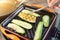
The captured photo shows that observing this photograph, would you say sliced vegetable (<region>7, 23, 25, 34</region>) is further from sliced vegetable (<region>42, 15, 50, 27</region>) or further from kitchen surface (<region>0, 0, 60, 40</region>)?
sliced vegetable (<region>42, 15, 50, 27</region>)

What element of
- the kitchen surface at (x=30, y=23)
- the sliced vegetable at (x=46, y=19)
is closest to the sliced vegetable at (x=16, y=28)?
the kitchen surface at (x=30, y=23)

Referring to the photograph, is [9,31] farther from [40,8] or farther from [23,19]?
[40,8]

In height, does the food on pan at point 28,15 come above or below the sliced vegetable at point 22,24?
above

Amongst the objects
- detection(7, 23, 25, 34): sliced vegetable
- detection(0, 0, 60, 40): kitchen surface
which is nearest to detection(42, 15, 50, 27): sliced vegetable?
detection(0, 0, 60, 40): kitchen surface

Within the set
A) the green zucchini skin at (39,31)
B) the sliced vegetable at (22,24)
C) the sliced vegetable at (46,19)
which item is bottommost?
the green zucchini skin at (39,31)

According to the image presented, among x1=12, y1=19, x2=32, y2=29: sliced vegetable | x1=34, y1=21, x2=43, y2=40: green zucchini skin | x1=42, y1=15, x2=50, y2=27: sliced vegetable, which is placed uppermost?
x1=42, y1=15, x2=50, y2=27: sliced vegetable

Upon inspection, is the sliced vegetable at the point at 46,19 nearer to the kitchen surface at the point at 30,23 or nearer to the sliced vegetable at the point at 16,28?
the kitchen surface at the point at 30,23

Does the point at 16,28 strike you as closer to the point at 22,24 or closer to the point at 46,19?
the point at 22,24

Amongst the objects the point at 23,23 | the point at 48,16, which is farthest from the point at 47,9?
the point at 23,23
